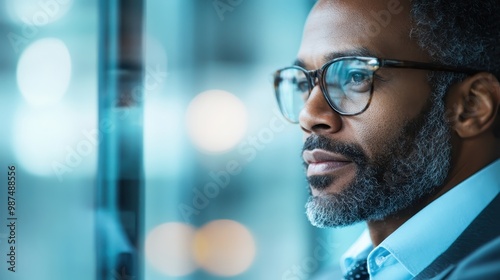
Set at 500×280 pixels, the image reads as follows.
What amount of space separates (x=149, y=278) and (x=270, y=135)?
552 mm

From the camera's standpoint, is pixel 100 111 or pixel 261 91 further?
pixel 261 91

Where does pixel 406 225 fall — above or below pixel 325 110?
below

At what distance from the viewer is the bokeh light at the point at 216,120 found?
1.75m

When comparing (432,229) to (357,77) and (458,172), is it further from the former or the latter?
(357,77)

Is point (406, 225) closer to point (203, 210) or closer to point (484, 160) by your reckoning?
point (484, 160)

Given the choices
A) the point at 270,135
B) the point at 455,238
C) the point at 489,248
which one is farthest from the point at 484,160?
the point at 270,135

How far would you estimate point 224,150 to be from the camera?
178cm

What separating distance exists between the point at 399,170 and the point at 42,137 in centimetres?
78

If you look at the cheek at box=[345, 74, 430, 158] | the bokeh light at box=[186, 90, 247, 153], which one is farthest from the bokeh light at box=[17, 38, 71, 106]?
the cheek at box=[345, 74, 430, 158]

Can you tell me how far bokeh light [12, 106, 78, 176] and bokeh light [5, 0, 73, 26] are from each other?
19 centimetres

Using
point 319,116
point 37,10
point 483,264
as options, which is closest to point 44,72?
point 37,10

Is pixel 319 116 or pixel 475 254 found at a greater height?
pixel 319 116

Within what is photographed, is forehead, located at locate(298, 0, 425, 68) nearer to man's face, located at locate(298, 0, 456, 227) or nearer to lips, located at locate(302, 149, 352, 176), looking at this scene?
man's face, located at locate(298, 0, 456, 227)

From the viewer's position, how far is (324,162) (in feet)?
4.04
